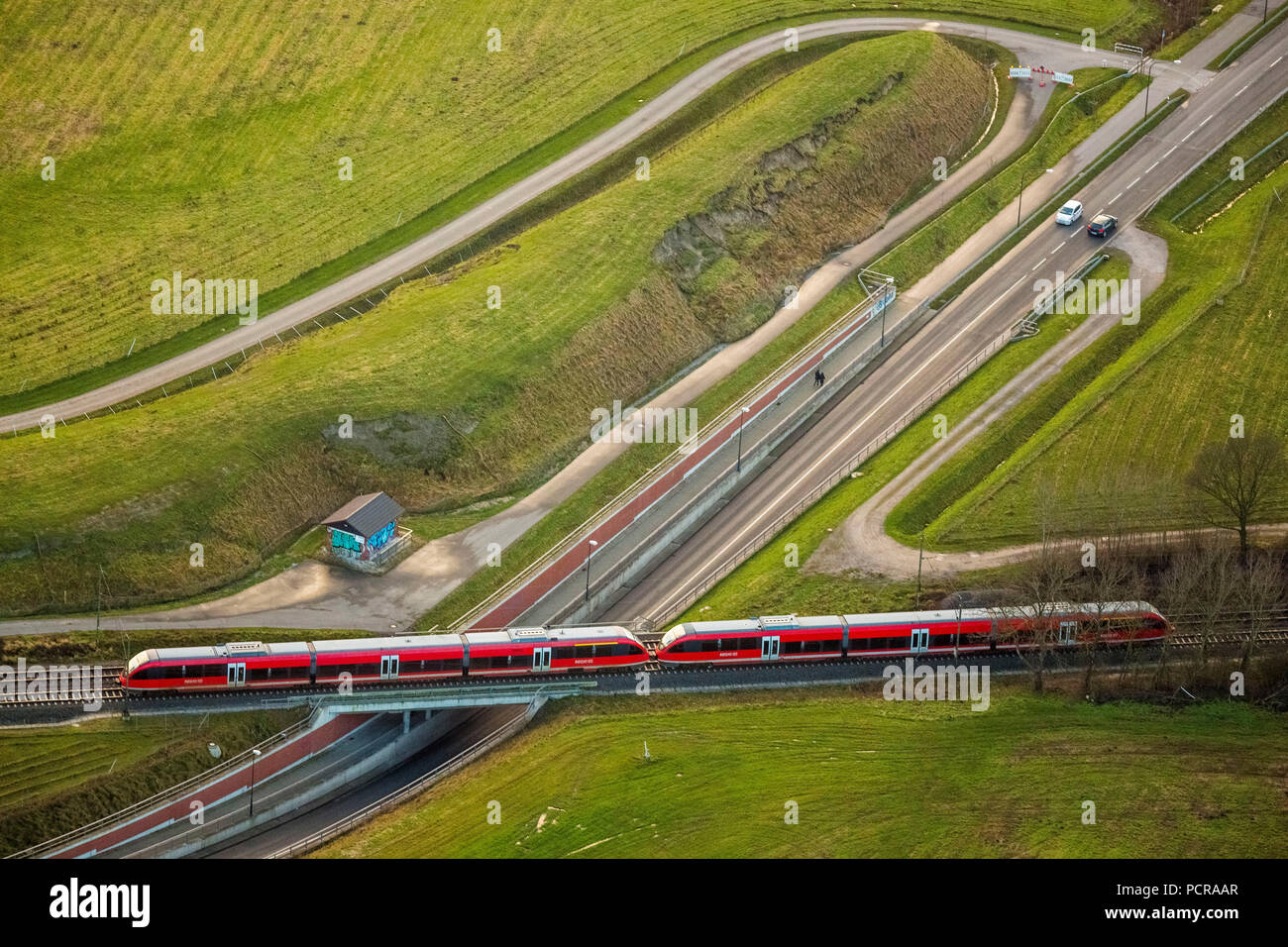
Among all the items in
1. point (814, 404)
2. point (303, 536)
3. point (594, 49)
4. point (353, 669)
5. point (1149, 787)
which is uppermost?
point (594, 49)

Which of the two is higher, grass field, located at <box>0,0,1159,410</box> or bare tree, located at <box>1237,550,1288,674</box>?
grass field, located at <box>0,0,1159,410</box>

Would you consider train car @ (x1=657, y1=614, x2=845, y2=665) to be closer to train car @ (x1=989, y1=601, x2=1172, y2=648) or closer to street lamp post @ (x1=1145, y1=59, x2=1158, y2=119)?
train car @ (x1=989, y1=601, x2=1172, y2=648)

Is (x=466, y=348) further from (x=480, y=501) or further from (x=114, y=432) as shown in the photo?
(x=114, y=432)

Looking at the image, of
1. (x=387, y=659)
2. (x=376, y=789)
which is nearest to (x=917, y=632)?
(x=387, y=659)

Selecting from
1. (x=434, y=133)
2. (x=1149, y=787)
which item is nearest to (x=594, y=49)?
(x=434, y=133)

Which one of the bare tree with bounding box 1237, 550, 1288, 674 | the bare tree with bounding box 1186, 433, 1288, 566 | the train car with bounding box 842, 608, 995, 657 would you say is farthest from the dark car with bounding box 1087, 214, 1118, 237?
the train car with bounding box 842, 608, 995, 657

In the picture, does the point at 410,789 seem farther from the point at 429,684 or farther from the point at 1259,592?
the point at 1259,592
